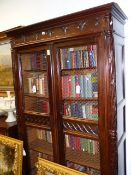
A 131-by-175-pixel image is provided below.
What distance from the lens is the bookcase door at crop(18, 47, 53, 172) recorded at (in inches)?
86.7

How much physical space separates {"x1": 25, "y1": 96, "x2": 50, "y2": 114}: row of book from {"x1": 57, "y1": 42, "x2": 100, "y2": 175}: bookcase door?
30 cm

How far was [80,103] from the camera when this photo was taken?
208 centimetres

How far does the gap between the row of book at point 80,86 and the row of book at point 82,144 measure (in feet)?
1.58

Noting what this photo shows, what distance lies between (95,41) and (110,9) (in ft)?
0.91

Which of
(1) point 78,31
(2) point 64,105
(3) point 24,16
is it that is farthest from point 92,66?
(3) point 24,16

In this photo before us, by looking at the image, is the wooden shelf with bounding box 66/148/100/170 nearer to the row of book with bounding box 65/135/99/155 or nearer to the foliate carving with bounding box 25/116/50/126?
the row of book with bounding box 65/135/99/155

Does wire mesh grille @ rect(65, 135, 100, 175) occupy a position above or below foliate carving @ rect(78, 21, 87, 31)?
below

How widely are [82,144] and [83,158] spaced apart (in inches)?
5.7

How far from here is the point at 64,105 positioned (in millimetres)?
2076

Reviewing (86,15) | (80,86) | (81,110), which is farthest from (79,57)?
(81,110)

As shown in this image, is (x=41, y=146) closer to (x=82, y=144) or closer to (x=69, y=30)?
(x=82, y=144)

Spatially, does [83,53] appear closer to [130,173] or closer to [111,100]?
[111,100]

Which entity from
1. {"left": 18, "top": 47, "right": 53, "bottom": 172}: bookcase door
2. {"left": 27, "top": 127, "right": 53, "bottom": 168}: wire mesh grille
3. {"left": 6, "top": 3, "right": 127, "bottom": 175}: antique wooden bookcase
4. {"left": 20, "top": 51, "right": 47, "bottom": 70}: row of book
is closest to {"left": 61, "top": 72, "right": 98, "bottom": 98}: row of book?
{"left": 6, "top": 3, "right": 127, "bottom": 175}: antique wooden bookcase

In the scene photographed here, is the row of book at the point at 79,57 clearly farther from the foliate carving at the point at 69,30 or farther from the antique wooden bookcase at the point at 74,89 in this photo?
the foliate carving at the point at 69,30
